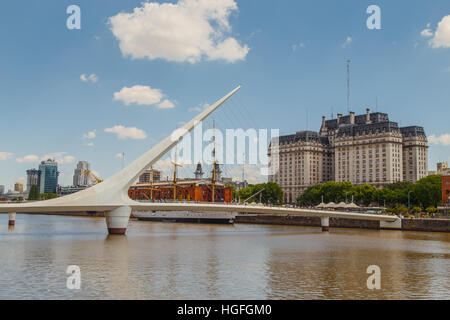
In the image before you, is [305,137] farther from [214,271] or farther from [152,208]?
[214,271]

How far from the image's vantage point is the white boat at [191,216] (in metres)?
64.8

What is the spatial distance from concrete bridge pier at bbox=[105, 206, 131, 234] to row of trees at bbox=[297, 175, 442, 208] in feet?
154

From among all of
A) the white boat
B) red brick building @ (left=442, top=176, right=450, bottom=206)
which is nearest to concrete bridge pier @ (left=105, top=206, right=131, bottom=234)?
the white boat

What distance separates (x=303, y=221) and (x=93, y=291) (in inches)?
1848

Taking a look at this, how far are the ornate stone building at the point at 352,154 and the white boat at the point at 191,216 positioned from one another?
4612 centimetres

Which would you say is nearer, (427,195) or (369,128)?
(427,195)

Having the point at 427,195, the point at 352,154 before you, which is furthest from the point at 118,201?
the point at 352,154

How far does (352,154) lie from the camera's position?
106062mm

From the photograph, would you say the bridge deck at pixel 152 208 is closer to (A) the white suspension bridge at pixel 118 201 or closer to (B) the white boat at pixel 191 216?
(A) the white suspension bridge at pixel 118 201

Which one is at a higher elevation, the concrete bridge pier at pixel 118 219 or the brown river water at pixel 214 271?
the concrete bridge pier at pixel 118 219

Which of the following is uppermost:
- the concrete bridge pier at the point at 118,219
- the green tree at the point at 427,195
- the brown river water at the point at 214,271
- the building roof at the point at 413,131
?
the building roof at the point at 413,131

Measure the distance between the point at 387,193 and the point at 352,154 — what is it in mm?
28625

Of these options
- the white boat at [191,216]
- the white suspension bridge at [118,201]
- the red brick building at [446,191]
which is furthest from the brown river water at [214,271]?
the white boat at [191,216]

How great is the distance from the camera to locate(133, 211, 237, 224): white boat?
64812 millimetres
